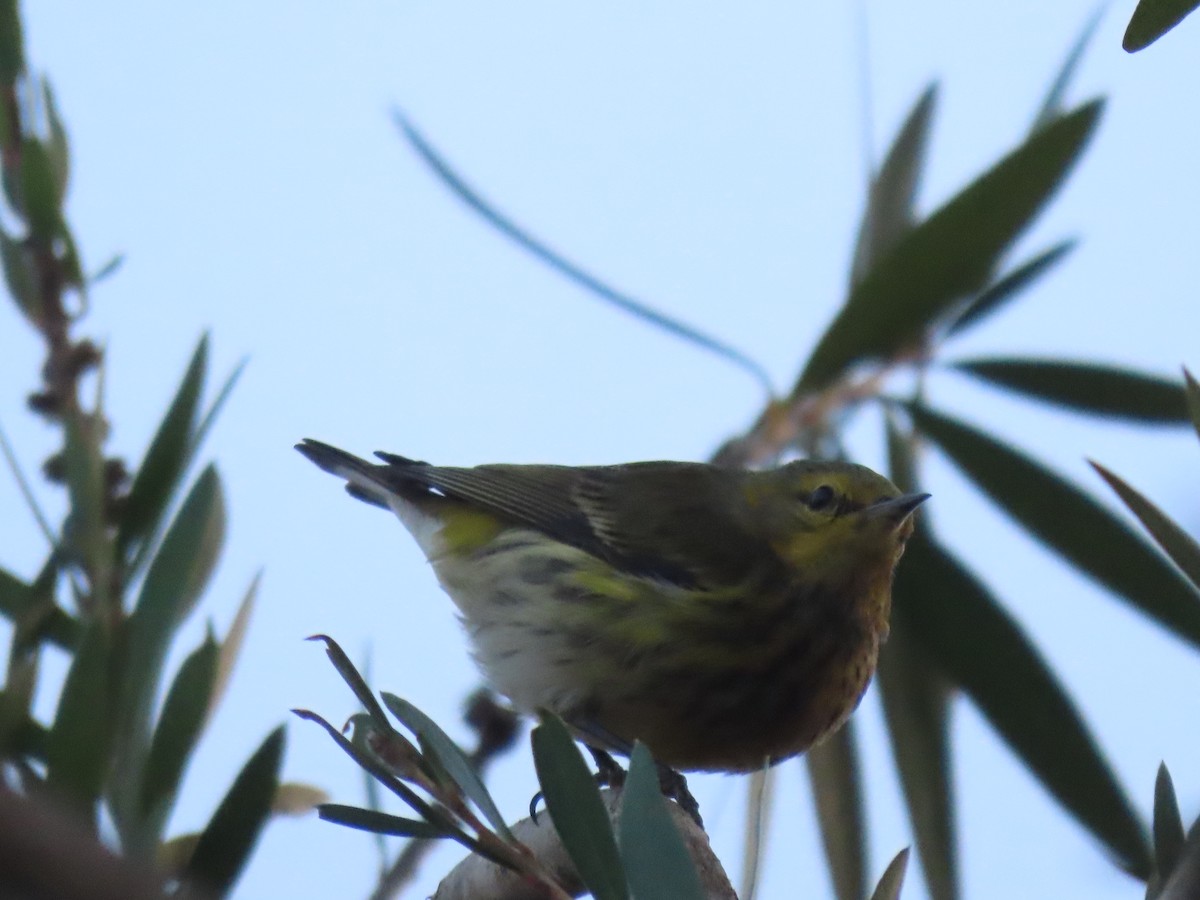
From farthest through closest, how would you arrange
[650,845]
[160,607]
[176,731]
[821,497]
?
[821,497] < [160,607] < [176,731] < [650,845]

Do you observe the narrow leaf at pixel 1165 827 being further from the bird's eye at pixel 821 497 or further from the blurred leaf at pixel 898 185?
the blurred leaf at pixel 898 185

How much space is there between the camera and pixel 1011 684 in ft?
7.87

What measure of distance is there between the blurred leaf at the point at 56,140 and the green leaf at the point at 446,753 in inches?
42.3

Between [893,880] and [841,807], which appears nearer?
[893,880]

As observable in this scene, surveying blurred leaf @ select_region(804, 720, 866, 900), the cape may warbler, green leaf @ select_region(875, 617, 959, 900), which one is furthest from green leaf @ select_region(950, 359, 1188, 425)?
blurred leaf @ select_region(804, 720, 866, 900)

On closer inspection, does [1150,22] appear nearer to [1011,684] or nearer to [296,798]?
[296,798]

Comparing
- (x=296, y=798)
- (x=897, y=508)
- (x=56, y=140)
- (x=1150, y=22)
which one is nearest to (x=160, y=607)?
(x=296, y=798)

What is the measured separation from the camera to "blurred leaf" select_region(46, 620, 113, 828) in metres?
1.29

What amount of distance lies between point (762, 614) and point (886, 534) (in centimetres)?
27

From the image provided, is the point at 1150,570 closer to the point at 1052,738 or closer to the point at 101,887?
the point at 1052,738

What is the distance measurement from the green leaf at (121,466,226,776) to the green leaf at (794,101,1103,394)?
4.08 feet

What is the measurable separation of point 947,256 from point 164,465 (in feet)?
4.70

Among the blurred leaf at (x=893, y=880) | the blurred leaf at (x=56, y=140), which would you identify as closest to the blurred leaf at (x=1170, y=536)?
the blurred leaf at (x=893, y=880)

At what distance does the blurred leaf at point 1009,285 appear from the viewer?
253 cm
